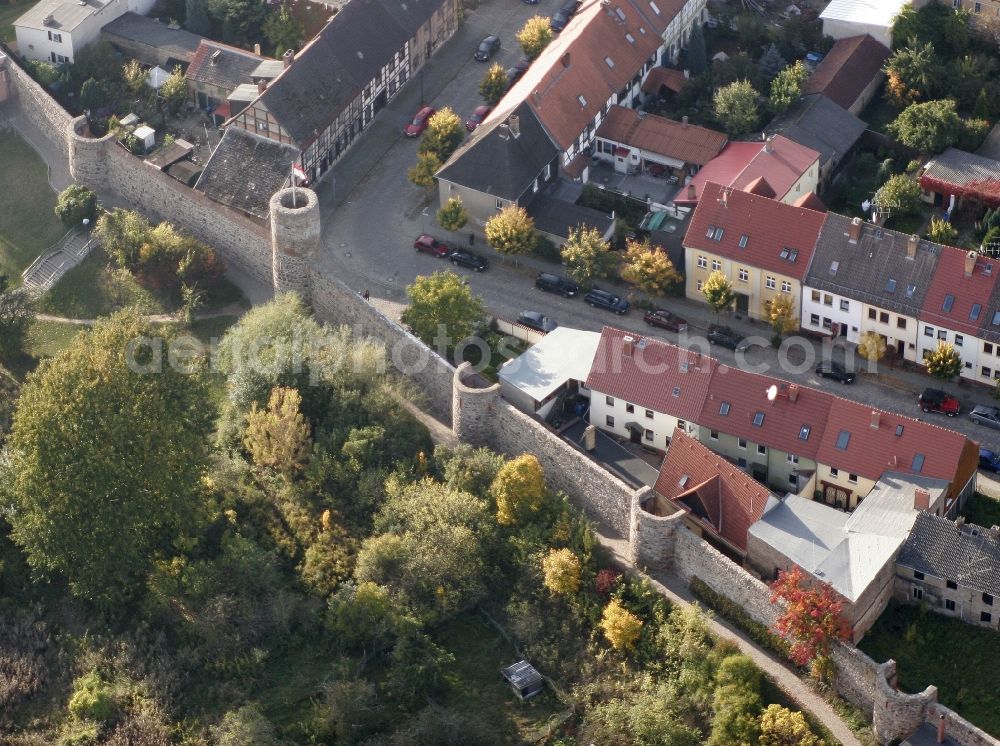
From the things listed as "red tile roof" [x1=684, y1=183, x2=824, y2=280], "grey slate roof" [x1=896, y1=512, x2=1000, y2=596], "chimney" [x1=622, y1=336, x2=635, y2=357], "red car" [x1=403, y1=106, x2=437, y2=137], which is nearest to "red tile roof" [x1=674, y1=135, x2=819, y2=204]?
"red tile roof" [x1=684, y1=183, x2=824, y2=280]

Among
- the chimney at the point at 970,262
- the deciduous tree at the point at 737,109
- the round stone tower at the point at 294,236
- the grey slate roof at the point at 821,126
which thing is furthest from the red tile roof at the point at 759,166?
the round stone tower at the point at 294,236

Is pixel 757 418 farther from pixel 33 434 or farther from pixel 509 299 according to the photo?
pixel 33 434

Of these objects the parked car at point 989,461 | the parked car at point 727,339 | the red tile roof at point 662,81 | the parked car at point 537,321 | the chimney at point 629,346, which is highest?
the red tile roof at point 662,81

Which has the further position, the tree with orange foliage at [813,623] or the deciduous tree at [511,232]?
the deciduous tree at [511,232]

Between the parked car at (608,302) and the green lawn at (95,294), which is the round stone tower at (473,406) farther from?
the green lawn at (95,294)

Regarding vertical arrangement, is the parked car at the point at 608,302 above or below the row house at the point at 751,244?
below

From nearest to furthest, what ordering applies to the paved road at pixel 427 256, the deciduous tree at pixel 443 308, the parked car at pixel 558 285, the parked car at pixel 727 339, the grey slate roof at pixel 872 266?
the grey slate roof at pixel 872 266, the paved road at pixel 427 256, the deciduous tree at pixel 443 308, the parked car at pixel 727 339, the parked car at pixel 558 285

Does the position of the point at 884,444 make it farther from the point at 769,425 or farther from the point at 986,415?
the point at 986,415
